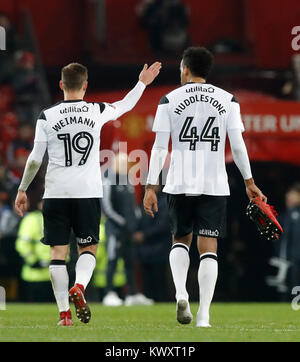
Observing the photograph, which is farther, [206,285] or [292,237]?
[292,237]

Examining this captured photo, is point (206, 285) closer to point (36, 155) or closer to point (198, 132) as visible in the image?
point (198, 132)

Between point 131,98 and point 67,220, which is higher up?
point 131,98

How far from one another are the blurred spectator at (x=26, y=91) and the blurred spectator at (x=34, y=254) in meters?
4.41

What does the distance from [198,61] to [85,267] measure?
6.34 feet

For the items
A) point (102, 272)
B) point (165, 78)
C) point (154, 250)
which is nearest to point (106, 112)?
point (154, 250)

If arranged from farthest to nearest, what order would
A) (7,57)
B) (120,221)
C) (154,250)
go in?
(7,57), (154,250), (120,221)

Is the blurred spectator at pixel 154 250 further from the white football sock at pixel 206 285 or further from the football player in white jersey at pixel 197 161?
the white football sock at pixel 206 285

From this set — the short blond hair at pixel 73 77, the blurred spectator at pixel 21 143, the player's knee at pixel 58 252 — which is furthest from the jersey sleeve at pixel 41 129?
the blurred spectator at pixel 21 143

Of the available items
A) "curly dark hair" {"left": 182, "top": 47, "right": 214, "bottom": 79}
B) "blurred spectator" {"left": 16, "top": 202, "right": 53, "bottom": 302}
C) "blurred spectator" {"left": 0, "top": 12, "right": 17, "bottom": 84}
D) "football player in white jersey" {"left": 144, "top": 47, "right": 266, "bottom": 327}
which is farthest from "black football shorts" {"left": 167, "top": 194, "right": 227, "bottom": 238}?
"blurred spectator" {"left": 0, "top": 12, "right": 17, "bottom": 84}

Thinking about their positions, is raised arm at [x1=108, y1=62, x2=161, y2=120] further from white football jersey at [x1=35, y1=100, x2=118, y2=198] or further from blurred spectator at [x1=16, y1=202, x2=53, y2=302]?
blurred spectator at [x1=16, y1=202, x2=53, y2=302]

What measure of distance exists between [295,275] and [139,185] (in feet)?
8.95

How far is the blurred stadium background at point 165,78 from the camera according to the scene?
58.1ft

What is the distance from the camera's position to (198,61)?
952 centimetres
